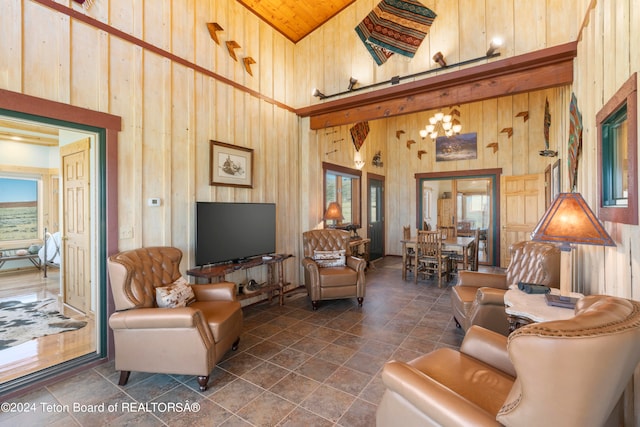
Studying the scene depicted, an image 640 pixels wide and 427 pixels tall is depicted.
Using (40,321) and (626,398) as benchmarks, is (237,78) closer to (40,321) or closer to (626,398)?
(40,321)

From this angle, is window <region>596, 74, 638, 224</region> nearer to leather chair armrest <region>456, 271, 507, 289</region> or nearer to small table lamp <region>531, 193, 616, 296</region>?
small table lamp <region>531, 193, 616, 296</region>

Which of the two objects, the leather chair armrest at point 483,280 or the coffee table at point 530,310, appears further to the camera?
the leather chair armrest at point 483,280

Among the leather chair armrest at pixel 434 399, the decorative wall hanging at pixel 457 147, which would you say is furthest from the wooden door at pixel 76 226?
the decorative wall hanging at pixel 457 147

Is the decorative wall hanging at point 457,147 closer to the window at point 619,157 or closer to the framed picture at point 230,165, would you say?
the window at point 619,157

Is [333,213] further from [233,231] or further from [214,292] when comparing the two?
[214,292]

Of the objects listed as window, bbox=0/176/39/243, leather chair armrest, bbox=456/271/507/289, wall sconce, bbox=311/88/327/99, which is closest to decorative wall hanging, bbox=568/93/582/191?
leather chair armrest, bbox=456/271/507/289

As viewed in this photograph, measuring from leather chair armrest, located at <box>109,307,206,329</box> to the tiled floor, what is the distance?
1.75 feet

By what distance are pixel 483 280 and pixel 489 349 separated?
188 centimetres

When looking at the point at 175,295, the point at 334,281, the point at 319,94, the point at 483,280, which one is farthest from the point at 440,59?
the point at 175,295

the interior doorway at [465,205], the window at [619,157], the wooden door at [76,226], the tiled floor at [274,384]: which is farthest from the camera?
the interior doorway at [465,205]

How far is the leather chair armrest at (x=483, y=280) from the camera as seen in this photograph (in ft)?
11.0

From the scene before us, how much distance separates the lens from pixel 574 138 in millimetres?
2963

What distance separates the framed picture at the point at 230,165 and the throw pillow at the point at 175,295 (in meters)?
1.44

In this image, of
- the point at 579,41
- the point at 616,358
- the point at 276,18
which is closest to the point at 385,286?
the point at 579,41
